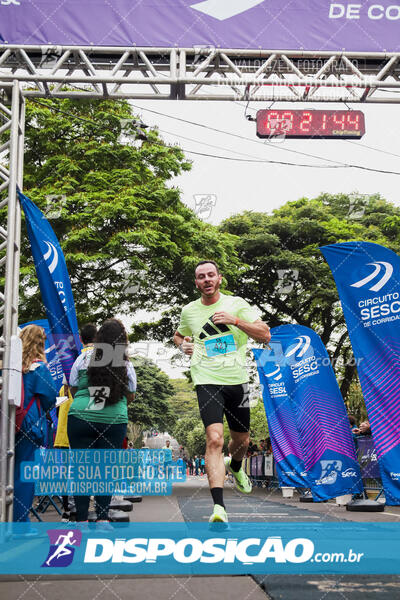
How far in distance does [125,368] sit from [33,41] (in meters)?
4.51

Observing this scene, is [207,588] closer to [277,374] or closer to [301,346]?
[301,346]

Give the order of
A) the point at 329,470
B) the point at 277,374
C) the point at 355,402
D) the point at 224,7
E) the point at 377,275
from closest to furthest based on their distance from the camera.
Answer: the point at 377,275 < the point at 224,7 < the point at 329,470 < the point at 277,374 < the point at 355,402

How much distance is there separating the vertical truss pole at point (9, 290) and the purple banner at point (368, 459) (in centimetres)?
606

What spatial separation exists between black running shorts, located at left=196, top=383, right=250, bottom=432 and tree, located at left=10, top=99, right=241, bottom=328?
1073cm

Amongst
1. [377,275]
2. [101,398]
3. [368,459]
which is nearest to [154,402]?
[368,459]

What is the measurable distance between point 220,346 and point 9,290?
2530 millimetres

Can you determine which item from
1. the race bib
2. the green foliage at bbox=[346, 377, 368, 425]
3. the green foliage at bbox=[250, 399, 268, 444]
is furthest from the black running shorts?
the green foliage at bbox=[250, 399, 268, 444]

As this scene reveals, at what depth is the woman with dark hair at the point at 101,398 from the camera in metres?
4.68

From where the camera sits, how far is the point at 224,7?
25.5 ft

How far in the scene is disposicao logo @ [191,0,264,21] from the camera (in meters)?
7.75

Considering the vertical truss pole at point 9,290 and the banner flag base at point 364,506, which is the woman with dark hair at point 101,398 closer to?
the vertical truss pole at point 9,290

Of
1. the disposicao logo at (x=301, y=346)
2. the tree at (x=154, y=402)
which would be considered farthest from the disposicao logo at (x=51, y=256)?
the tree at (x=154, y=402)

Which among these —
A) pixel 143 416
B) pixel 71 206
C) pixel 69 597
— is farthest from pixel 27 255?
pixel 143 416

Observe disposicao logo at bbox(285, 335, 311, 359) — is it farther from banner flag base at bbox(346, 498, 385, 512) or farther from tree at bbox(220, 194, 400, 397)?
tree at bbox(220, 194, 400, 397)
